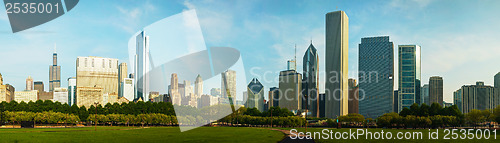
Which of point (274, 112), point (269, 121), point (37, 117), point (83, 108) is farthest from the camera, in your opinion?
point (274, 112)

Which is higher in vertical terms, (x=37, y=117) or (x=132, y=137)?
(x=132, y=137)

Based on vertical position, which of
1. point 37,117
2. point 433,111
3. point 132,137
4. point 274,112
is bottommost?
point 274,112

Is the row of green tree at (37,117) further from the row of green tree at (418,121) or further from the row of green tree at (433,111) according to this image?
the row of green tree at (433,111)

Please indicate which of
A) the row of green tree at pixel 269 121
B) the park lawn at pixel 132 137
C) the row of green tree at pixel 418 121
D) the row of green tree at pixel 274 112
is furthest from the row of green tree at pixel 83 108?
the row of green tree at pixel 418 121

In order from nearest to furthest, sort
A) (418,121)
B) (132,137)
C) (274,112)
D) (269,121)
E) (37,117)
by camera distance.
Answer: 1. (132,137)
2. (418,121)
3. (37,117)
4. (269,121)
5. (274,112)

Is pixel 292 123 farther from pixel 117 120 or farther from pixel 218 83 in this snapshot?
pixel 218 83

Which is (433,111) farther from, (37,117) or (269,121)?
(37,117)

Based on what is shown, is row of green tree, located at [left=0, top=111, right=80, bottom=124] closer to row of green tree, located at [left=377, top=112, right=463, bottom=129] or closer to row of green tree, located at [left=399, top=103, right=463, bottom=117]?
row of green tree, located at [left=377, top=112, right=463, bottom=129]

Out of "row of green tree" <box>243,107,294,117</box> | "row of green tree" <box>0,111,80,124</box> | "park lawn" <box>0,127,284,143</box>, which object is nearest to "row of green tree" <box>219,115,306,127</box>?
"row of green tree" <box>243,107,294,117</box>

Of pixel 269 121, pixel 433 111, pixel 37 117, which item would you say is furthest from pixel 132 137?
pixel 433 111

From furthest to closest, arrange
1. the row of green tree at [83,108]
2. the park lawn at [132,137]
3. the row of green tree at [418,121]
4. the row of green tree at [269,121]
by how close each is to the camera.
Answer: the row of green tree at [83,108] < the row of green tree at [269,121] < the row of green tree at [418,121] < the park lawn at [132,137]

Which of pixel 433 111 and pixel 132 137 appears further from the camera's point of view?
pixel 433 111

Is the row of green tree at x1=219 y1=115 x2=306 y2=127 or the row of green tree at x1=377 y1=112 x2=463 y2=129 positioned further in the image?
the row of green tree at x1=219 y1=115 x2=306 y2=127
